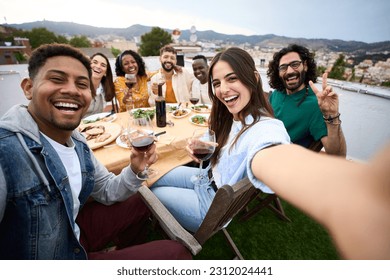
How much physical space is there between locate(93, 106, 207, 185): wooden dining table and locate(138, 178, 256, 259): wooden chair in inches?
11.5

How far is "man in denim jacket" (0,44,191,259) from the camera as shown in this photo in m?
0.82

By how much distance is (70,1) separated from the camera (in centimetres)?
214

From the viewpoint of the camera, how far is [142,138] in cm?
125

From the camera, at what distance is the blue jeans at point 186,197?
130 cm

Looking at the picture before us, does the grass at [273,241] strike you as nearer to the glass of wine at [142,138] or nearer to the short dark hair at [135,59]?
the glass of wine at [142,138]

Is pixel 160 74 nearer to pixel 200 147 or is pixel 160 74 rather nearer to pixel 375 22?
pixel 200 147

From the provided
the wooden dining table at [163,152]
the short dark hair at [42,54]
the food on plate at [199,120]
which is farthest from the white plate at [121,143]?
the food on plate at [199,120]

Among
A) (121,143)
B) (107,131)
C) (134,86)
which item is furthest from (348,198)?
(134,86)

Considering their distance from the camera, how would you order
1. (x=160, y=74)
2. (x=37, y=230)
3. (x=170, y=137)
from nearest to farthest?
(x=37, y=230) < (x=170, y=137) < (x=160, y=74)

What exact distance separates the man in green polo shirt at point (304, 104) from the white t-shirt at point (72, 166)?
2.06 m

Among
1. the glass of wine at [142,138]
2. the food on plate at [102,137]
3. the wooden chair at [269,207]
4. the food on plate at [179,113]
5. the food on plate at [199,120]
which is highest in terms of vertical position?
the glass of wine at [142,138]

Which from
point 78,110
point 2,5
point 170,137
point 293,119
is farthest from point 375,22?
point 2,5
